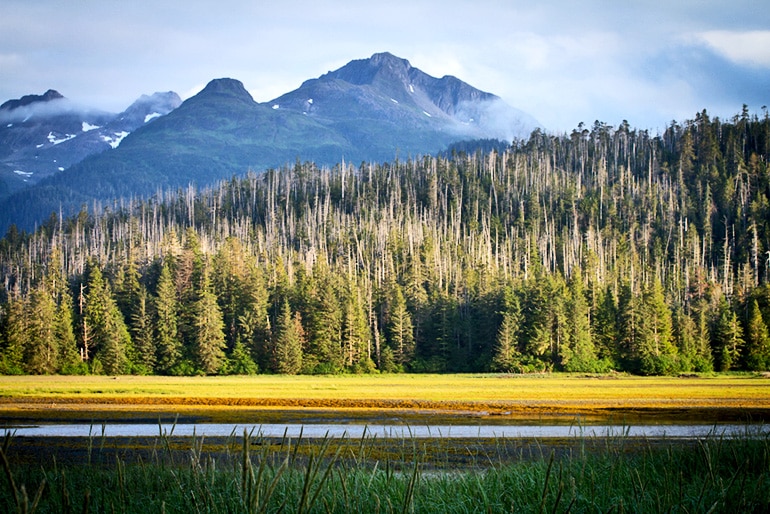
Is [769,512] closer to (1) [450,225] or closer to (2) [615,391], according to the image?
(2) [615,391]

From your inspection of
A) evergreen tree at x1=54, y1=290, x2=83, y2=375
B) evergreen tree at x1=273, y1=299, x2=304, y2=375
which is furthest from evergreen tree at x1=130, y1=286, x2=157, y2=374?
evergreen tree at x1=273, y1=299, x2=304, y2=375

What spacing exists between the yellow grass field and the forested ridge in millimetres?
24410

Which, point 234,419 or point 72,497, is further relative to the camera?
point 234,419

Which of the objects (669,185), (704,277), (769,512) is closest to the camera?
(769,512)

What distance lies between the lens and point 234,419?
37438 mm

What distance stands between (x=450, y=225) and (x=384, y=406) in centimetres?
12609

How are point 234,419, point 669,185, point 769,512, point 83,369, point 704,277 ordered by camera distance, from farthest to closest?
point 669,185
point 704,277
point 83,369
point 234,419
point 769,512

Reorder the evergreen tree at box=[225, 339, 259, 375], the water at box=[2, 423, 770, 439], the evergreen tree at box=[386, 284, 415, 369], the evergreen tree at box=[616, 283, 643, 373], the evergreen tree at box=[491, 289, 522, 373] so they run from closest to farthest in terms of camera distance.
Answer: the water at box=[2, 423, 770, 439]
the evergreen tree at box=[491, 289, 522, 373]
the evergreen tree at box=[616, 283, 643, 373]
the evergreen tree at box=[225, 339, 259, 375]
the evergreen tree at box=[386, 284, 415, 369]

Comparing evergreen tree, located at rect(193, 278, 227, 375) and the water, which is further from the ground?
the water

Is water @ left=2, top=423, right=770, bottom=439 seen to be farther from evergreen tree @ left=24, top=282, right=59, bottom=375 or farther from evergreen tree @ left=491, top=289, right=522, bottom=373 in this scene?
evergreen tree @ left=24, top=282, right=59, bottom=375

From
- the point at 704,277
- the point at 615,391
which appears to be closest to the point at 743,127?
the point at 704,277

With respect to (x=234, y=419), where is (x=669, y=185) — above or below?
above

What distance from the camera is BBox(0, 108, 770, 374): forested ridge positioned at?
3573 inches

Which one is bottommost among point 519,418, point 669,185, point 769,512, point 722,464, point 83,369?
point 83,369
